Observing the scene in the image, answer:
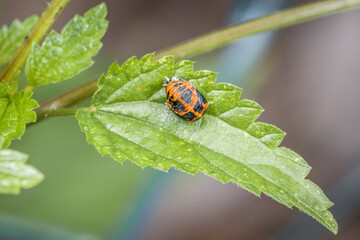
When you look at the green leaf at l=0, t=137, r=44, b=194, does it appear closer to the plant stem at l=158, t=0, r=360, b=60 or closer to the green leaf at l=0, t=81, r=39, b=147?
the green leaf at l=0, t=81, r=39, b=147

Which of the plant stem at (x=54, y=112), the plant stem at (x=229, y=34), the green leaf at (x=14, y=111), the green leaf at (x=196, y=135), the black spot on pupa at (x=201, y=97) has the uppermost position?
the plant stem at (x=229, y=34)

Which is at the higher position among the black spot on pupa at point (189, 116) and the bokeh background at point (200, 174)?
the bokeh background at point (200, 174)

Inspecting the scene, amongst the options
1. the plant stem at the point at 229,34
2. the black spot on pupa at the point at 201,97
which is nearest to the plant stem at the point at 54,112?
the plant stem at the point at 229,34

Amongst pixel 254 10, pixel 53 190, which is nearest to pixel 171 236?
pixel 53 190

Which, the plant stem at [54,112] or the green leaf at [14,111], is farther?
the plant stem at [54,112]

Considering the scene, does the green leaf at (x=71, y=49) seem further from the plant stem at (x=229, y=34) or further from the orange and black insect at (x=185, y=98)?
the orange and black insect at (x=185, y=98)

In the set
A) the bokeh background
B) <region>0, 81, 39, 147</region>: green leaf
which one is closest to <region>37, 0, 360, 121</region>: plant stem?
<region>0, 81, 39, 147</region>: green leaf

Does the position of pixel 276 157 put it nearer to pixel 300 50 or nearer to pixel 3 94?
pixel 3 94

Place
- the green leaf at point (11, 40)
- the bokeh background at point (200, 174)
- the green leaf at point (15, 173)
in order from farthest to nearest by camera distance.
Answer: the bokeh background at point (200, 174) < the green leaf at point (11, 40) < the green leaf at point (15, 173)
